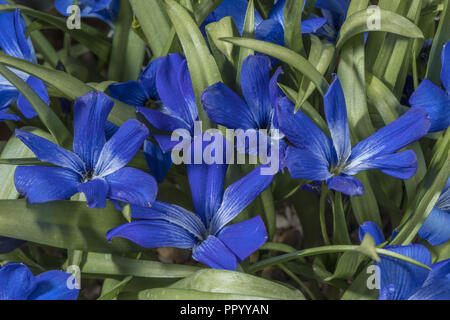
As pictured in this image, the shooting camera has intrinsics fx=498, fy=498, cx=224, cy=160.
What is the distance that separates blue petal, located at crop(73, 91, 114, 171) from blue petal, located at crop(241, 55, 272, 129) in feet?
0.43

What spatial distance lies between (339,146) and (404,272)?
0.43 feet

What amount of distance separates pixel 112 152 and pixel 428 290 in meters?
0.33

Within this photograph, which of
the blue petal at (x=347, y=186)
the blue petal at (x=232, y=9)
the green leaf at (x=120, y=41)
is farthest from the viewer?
the green leaf at (x=120, y=41)

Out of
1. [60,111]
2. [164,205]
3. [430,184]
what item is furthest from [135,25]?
[430,184]

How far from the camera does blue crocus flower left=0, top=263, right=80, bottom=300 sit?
0.46 metres

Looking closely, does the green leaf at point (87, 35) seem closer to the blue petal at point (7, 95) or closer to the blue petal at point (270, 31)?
the blue petal at point (7, 95)

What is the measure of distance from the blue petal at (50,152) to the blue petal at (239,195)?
0.14 m

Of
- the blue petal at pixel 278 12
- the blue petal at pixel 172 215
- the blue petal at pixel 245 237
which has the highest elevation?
the blue petal at pixel 278 12

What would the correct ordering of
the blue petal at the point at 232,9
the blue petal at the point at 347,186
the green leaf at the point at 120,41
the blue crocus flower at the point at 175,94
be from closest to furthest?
the blue petal at the point at 347,186
the blue crocus flower at the point at 175,94
the blue petal at the point at 232,9
the green leaf at the point at 120,41

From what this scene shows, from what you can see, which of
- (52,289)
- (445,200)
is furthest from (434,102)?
(52,289)

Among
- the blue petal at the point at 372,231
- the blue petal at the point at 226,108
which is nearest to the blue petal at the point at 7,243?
the blue petal at the point at 226,108

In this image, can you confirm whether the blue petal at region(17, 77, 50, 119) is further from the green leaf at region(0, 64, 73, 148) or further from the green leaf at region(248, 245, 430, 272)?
the green leaf at region(248, 245, 430, 272)

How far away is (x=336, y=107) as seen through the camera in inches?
18.4

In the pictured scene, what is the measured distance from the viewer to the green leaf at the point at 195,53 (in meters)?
0.52
